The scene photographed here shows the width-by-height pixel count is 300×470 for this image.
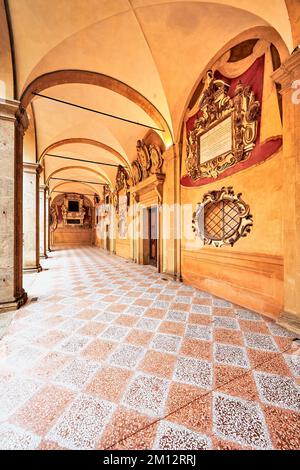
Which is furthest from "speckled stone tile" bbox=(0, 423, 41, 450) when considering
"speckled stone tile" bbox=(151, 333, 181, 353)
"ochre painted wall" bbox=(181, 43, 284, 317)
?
"ochre painted wall" bbox=(181, 43, 284, 317)

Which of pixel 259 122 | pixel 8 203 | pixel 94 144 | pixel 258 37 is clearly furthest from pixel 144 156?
pixel 8 203

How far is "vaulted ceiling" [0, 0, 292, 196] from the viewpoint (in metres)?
3.27

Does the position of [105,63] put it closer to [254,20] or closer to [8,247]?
[254,20]

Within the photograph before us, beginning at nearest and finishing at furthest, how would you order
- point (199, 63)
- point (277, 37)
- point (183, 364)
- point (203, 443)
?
1. point (203, 443)
2. point (183, 364)
3. point (277, 37)
4. point (199, 63)

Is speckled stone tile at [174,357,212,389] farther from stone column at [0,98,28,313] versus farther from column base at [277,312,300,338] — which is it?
stone column at [0,98,28,313]

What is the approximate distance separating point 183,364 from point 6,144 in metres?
4.28

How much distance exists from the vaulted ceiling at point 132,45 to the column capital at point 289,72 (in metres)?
0.26

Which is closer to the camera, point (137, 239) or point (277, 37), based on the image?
point (277, 37)

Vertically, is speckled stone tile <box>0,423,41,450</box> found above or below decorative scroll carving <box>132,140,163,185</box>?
below

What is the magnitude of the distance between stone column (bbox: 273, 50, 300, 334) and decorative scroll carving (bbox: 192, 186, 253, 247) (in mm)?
739

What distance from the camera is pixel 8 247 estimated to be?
11.2 feet

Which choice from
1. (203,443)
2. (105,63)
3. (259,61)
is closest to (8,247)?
(203,443)

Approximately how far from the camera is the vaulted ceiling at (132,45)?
10.7ft

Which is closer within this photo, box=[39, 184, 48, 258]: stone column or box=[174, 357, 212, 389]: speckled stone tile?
box=[174, 357, 212, 389]: speckled stone tile
